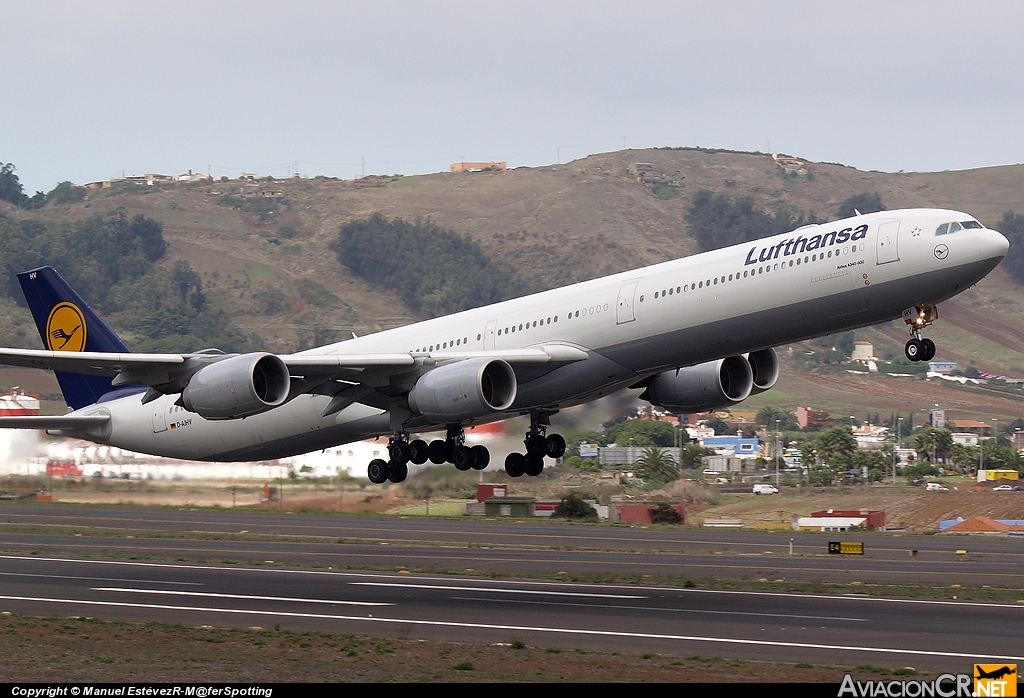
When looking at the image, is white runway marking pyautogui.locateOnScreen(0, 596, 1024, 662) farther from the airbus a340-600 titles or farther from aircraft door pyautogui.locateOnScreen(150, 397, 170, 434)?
aircraft door pyautogui.locateOnScreen(150, 397, 170, 434)

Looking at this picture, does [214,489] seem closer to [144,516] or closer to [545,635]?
[144,516]

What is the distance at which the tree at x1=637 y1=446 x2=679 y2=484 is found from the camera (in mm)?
103000

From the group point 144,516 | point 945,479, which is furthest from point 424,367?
point 945,479

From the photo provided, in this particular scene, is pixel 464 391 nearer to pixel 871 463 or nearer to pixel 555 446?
pixel 555 446

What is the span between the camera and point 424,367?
1549 inches

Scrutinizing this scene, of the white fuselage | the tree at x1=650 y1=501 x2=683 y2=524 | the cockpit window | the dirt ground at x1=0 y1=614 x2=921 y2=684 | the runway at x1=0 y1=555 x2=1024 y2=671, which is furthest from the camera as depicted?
the tree at x1=650 y1=501 x2=683 y2=524

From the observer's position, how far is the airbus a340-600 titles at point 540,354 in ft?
111

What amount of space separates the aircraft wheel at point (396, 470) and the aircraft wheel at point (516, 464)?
142 inches

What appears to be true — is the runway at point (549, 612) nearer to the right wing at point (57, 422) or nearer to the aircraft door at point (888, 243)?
the right wing at point (57, 422)

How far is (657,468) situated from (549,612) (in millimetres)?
68961

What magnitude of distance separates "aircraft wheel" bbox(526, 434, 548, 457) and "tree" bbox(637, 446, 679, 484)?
191 ft

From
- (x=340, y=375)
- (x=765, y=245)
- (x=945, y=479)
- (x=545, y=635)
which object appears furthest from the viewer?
(x=945, y=479)

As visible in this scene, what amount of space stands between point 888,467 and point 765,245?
93.5 m

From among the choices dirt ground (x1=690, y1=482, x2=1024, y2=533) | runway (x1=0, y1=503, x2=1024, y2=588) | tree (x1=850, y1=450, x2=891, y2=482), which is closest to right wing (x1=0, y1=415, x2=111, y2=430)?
runway (x1=0, y1=503, x2=1024, y2=588)
